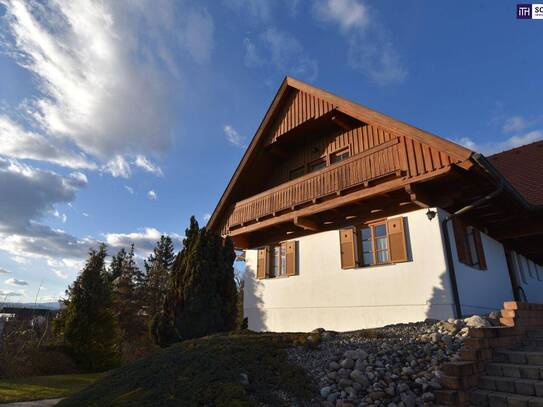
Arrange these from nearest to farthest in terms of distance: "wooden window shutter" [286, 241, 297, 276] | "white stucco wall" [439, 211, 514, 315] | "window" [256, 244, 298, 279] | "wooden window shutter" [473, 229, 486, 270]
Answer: "white stucco wall" [439, 211, 514, 315]
"wooden window shutter" [473, 229, 486, 270]
"wooden window shutter" [286, 241, 297, 276]
"window" [256, 244, 298, 279]

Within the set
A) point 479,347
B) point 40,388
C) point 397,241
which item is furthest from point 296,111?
point 40,388

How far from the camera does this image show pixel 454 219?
9.55 metres

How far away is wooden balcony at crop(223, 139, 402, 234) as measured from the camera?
30.8ft

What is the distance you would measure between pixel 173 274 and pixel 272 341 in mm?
5010

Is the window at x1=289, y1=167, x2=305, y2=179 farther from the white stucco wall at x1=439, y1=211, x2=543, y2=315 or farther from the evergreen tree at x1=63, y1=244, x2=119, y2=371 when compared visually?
the evergreen tree at x1=63, y1=244, x2=119, y2=371

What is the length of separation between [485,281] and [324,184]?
5620 millimetres

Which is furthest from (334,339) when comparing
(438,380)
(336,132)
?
(336,132)

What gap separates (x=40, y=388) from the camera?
8.45m

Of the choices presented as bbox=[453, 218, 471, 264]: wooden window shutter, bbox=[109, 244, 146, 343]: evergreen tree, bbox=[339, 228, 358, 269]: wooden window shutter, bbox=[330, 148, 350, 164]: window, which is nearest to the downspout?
bbox=[453, 218, 471, 264]: wooden window shutter

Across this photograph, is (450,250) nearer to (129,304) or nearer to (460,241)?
(460,241)

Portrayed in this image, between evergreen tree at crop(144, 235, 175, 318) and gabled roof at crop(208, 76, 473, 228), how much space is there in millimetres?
11776

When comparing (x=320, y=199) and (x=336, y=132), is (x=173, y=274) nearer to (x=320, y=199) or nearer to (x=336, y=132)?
(x=320, y=199)

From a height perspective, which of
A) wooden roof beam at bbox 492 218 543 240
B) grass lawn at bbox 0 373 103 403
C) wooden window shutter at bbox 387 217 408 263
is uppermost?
wooden roof beam at bbox 492 218 543 240

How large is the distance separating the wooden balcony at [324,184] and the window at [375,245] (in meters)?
1.40
